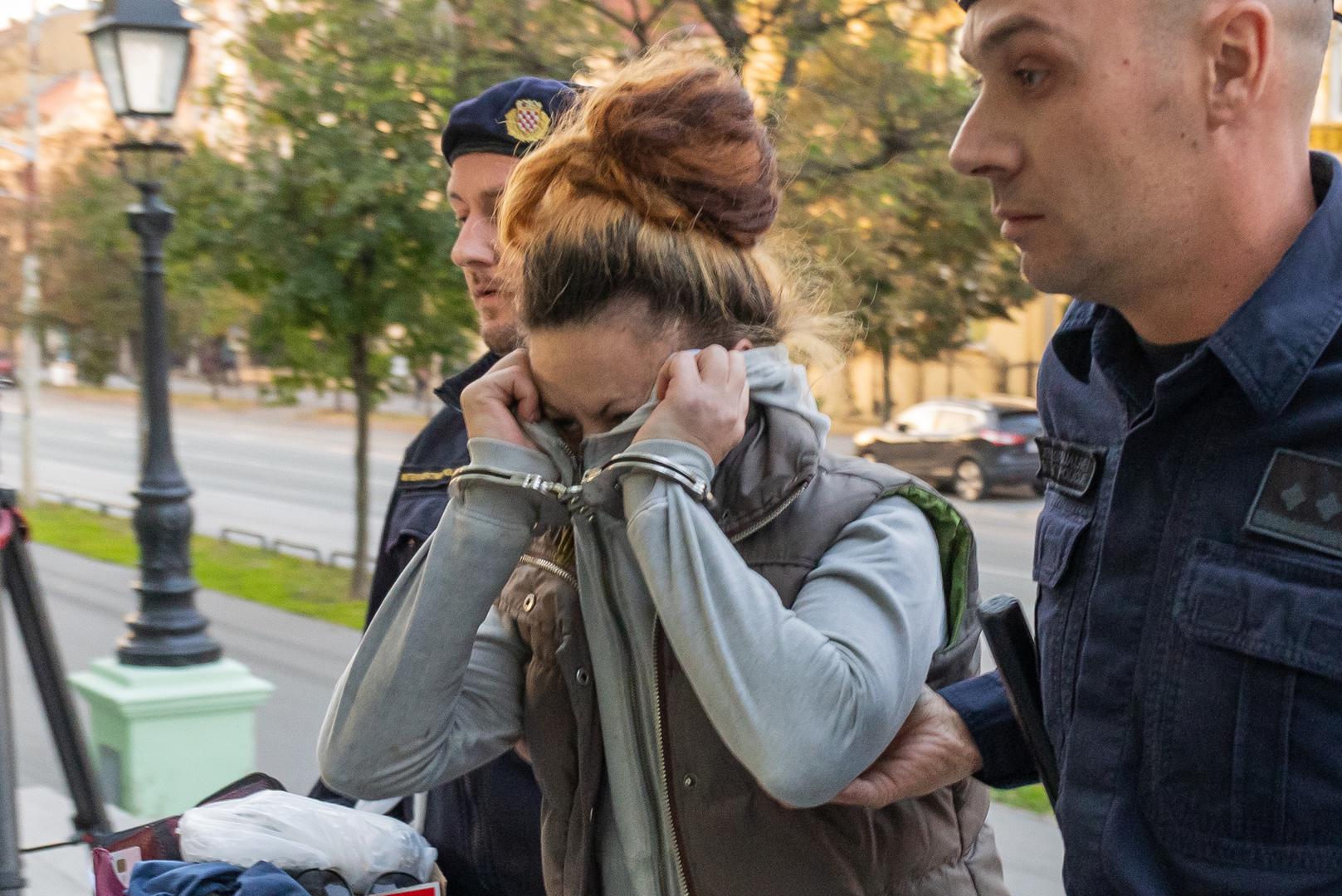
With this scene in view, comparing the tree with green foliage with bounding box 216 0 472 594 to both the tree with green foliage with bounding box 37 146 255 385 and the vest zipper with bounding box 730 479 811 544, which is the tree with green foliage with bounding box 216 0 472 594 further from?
the vest zipper with bounding box 730 479 811 544

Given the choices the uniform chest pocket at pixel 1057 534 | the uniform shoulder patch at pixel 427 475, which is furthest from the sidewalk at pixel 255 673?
the uniform chest pocket at pixel 1057 534

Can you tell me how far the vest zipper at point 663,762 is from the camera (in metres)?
1.62

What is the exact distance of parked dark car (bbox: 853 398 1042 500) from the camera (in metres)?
20.2

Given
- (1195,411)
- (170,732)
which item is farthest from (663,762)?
(170,732)

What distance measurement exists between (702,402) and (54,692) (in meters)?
2.61

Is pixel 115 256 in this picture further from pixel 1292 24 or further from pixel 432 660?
pixel 1292 24

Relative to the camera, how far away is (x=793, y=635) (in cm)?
149

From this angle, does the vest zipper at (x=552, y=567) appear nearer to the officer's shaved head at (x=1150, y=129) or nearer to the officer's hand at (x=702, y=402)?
the officer's hand at (x=702, y=402)

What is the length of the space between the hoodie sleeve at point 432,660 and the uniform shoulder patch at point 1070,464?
562mm

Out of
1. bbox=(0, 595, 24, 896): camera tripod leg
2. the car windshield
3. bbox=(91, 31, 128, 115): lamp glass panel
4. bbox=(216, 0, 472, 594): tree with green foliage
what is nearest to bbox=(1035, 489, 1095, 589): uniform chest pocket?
bbox=(0, 595, 24, 896): camera tripod leg

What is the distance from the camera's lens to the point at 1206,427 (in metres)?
1.36

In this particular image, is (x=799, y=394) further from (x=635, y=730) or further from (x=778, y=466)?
(x=635, y=730)

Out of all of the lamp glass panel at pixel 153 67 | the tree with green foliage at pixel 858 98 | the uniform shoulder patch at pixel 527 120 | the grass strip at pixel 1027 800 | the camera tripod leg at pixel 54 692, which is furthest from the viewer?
the lamp glass panel at pixel 153 67

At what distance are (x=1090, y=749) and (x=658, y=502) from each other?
19.3 inches
